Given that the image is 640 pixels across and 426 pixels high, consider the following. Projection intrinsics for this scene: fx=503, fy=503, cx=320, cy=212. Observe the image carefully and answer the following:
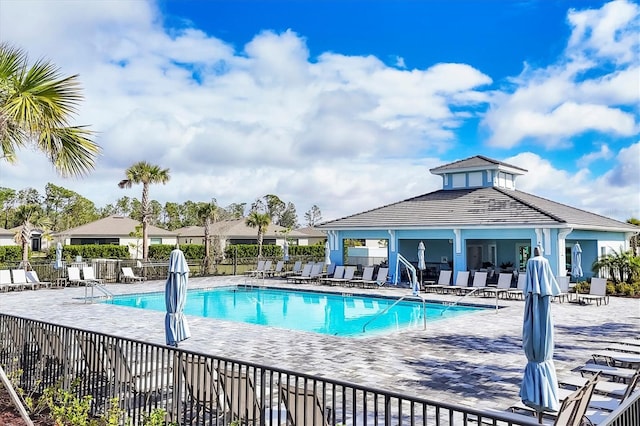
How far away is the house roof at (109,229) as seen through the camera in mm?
44500

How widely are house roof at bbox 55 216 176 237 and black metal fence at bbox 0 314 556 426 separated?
39527 mm

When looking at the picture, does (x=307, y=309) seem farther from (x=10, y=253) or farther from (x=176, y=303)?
(x=10, y=253)

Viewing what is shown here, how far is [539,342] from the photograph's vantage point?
6.22 metres

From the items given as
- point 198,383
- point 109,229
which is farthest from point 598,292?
point 109,229

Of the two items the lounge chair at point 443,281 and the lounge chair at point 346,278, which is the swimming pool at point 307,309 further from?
the lounge chair at point 443,281

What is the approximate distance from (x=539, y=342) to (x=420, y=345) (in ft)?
16.6

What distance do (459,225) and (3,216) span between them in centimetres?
6737

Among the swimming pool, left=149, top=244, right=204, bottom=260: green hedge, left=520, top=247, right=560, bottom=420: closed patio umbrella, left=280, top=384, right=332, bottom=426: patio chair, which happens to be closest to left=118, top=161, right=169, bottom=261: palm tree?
left=149, top=244, right=204, bottom=260: green hedge

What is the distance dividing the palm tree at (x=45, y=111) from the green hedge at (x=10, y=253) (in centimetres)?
3107

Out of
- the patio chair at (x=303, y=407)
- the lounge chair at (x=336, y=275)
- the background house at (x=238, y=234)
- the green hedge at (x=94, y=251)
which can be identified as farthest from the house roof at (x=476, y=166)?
the patio chair at (x=303, y=407)

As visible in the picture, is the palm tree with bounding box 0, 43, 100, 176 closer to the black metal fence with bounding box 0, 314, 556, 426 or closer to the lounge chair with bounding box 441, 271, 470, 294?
the black metal fence with bounding box 0, 314, 556, 426

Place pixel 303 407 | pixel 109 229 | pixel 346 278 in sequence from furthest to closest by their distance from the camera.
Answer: pixel 109 229 < pixel 346 278 < pixel 303 407

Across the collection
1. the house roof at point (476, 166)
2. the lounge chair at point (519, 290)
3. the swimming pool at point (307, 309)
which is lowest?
the swimming pool at point (307, 309)

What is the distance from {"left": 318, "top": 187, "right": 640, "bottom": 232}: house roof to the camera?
887 inches
